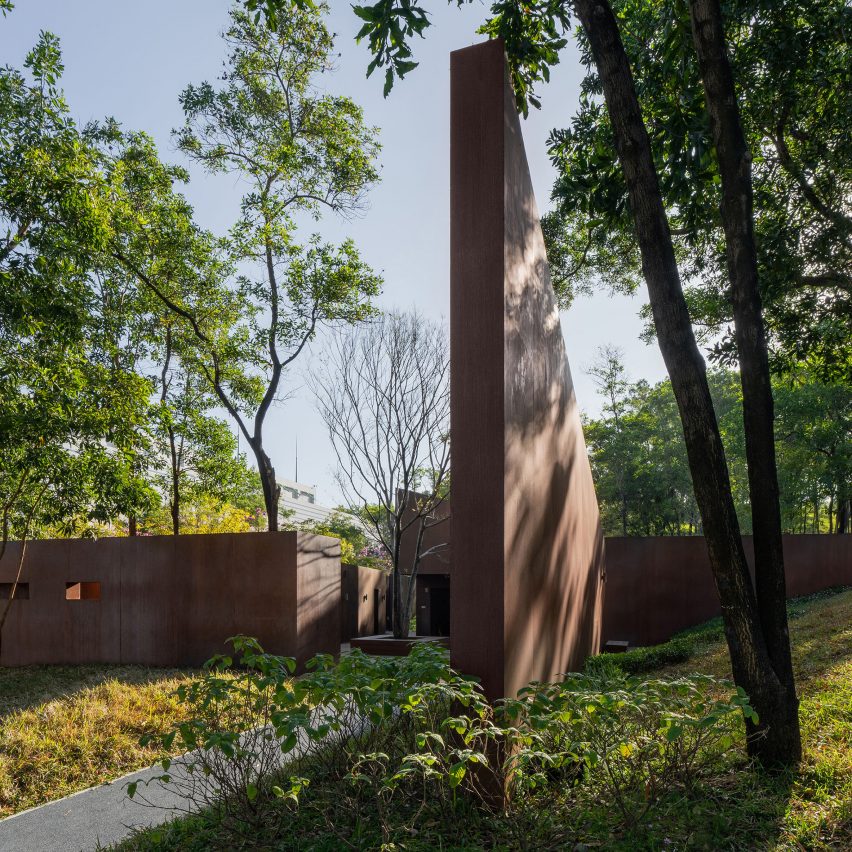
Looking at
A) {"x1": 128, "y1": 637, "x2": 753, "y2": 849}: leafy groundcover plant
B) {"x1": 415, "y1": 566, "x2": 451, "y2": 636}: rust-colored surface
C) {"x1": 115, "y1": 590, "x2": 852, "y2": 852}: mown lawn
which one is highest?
{"x1": 128, "y1": 637, "x2": 753, "y2": 849}: leafy groundcover plant

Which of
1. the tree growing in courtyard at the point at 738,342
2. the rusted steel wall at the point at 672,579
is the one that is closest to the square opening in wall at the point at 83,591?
the rusted steel wall at the point at 672,579

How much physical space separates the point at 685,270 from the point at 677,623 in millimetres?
7298

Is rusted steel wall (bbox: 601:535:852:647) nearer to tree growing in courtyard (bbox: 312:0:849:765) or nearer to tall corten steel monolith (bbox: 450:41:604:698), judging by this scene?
tall corten steel monolith (bbox: 450:41:604:698)

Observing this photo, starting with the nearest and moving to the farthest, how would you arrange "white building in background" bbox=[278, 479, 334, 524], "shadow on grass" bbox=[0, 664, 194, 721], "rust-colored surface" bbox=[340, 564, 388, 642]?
"shadow on grass" bbox=[0, 664, 194, 721] < "rust-colored surface" bbox=[340, 564, 388, 642] < "white building in background" bbox=[278, 479, 334, 524]

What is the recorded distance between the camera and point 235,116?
12508 millimetres

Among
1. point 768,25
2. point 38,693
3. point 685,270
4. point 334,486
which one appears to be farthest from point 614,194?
point 334,486

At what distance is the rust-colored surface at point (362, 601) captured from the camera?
54.5 feet

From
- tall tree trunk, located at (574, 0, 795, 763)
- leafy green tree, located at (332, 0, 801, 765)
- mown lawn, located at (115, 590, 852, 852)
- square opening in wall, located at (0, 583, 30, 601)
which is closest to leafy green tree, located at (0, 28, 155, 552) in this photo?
square opening in wall, located at (0, 583, 30, 601)

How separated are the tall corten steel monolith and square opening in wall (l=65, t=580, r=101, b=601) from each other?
8.69 m

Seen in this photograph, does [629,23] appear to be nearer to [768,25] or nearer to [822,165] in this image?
[768,25]

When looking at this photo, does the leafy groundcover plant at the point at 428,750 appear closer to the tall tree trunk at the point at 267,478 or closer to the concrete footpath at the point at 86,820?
the concrete footpath at the point at 86,820

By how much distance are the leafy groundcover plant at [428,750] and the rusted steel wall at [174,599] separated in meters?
6.45

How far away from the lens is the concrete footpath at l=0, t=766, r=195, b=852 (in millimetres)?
4098

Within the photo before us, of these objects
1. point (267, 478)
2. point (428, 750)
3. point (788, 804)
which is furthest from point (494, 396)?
point (267, 478)
